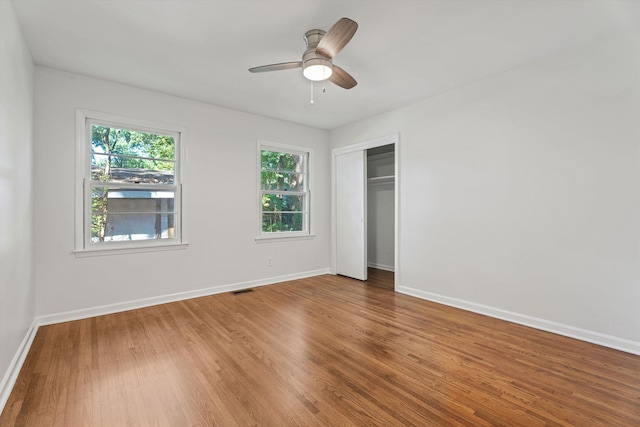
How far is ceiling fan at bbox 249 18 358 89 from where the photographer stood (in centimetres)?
199

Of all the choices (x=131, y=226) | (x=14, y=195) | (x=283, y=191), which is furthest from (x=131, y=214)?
(x=283, y=191)

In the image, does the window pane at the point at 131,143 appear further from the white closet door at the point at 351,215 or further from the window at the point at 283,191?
the white closet door at the point at 351,215

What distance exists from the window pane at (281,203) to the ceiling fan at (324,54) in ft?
8.01

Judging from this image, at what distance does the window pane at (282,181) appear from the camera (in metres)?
4.72

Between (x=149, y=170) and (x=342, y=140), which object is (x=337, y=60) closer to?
(x=342, y=140)

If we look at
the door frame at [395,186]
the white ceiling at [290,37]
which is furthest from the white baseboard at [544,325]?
the white ceiling at [290,37]

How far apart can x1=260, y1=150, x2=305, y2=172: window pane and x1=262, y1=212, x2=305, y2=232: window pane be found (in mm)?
761

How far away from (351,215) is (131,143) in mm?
3294

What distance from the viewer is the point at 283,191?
490 cm

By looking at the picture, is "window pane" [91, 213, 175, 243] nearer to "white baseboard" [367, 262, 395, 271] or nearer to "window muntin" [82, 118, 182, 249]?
"window muntin" [82, 118, 182, 249]

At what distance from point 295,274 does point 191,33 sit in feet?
11.9

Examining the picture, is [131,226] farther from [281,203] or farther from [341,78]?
[341,78]

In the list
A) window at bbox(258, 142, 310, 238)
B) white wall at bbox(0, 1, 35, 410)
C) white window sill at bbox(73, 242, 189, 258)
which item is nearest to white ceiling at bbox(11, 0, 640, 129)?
white wall at bbox(0, 1, 35, 410)

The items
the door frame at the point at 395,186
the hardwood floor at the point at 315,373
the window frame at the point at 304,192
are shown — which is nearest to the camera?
the hardwood floor at the point at 315,373
